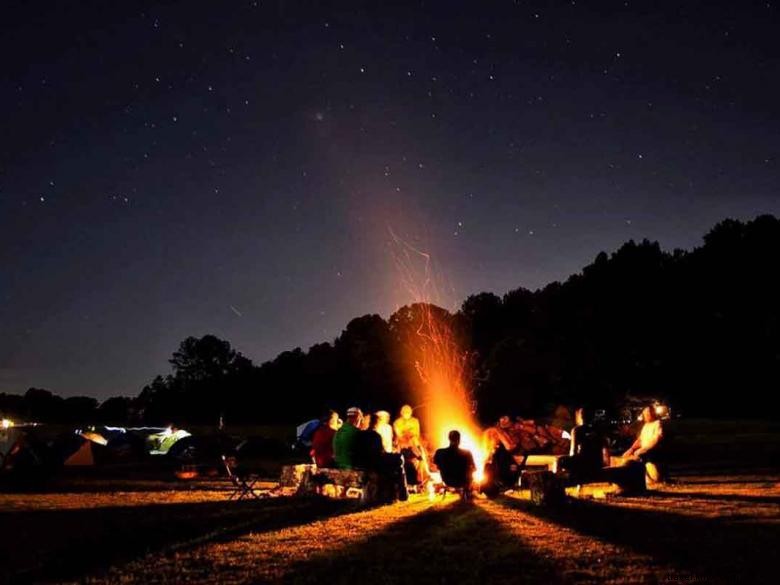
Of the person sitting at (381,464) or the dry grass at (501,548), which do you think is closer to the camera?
the dry grass at (501,548)

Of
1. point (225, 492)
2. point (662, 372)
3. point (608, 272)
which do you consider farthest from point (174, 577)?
point (608, 272)

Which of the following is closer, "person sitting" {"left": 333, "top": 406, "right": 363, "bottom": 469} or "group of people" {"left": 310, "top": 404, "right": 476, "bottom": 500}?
"group of people" {"left": 310, "top": 404, "right": 476, "bottom": 500}

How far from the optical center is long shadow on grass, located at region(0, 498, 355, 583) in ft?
30.0

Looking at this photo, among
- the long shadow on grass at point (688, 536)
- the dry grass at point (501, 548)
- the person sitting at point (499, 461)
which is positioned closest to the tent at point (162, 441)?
the person sitting at point (499, 461)

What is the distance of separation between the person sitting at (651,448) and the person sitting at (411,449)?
3.86 m

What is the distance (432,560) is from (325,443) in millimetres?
8267

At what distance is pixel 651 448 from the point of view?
51.4 feet

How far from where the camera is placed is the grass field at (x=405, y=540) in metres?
7.88

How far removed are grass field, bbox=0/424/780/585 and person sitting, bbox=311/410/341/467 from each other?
4.24ft

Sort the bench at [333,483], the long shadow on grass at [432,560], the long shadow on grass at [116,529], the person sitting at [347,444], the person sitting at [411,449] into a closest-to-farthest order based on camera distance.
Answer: the long shadow on grass at [432,560] → the long shadow on grass at [116,529] → the bench at [333,483] → the person sitting at [347,444] → the person sitting at [411,449]

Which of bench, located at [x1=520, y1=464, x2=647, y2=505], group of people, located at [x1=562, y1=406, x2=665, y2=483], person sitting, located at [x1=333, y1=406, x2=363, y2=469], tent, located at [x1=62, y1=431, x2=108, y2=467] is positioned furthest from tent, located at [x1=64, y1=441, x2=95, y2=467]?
group of people, located at [x1=562, y1=406, x2=665, y2=483]

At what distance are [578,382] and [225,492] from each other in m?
36.7

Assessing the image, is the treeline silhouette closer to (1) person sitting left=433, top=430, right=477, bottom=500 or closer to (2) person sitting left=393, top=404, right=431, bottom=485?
(2) person sitting left=393, top=404, right=431, bottom=485

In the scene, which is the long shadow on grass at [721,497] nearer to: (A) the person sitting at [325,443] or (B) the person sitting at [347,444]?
(B) the person sitting at [347,444]
